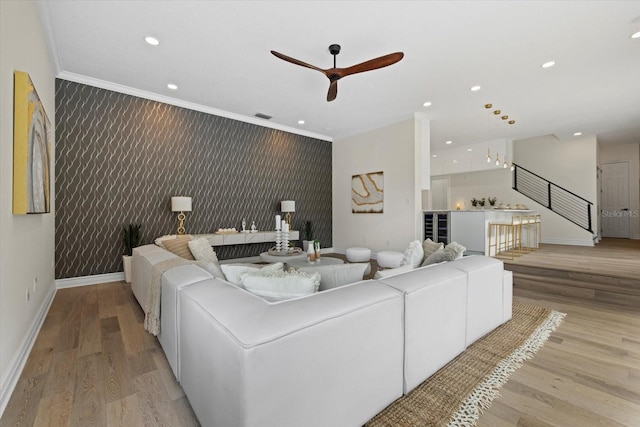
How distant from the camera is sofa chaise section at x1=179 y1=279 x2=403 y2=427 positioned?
3.24 feet

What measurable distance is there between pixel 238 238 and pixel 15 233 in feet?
10.7

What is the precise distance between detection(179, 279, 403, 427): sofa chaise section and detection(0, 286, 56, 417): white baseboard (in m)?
0.98

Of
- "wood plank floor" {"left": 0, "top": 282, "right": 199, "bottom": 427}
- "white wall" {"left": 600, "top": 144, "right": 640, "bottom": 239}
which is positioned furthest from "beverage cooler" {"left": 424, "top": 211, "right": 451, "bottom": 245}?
"white wall" {"left": 600, "top": 144, "right": 640, "bottom": 239}

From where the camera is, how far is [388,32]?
2893 mm

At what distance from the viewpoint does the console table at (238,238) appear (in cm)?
480

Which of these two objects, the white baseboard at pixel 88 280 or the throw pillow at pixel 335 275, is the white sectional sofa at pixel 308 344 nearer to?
the throw pillow at pixel 335 275

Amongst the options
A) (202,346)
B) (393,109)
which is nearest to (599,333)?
(202,346)

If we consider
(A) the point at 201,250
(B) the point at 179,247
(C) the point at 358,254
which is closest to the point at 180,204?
(B) the point at 179,247

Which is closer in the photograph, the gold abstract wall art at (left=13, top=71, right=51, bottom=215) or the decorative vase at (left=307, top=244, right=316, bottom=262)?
the gold abstract wall art at (left=13, top=71, right=51, bottom=215)

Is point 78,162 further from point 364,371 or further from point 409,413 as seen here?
point 409,413

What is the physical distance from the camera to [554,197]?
7.84 m

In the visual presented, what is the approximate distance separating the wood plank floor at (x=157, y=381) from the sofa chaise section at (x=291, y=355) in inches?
13.6

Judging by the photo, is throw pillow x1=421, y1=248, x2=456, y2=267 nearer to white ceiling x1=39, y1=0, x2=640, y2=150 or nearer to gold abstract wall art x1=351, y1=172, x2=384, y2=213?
white ceiling x1=39, y1=0, x2=640, y2=150

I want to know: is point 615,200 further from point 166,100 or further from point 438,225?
point 166,100
